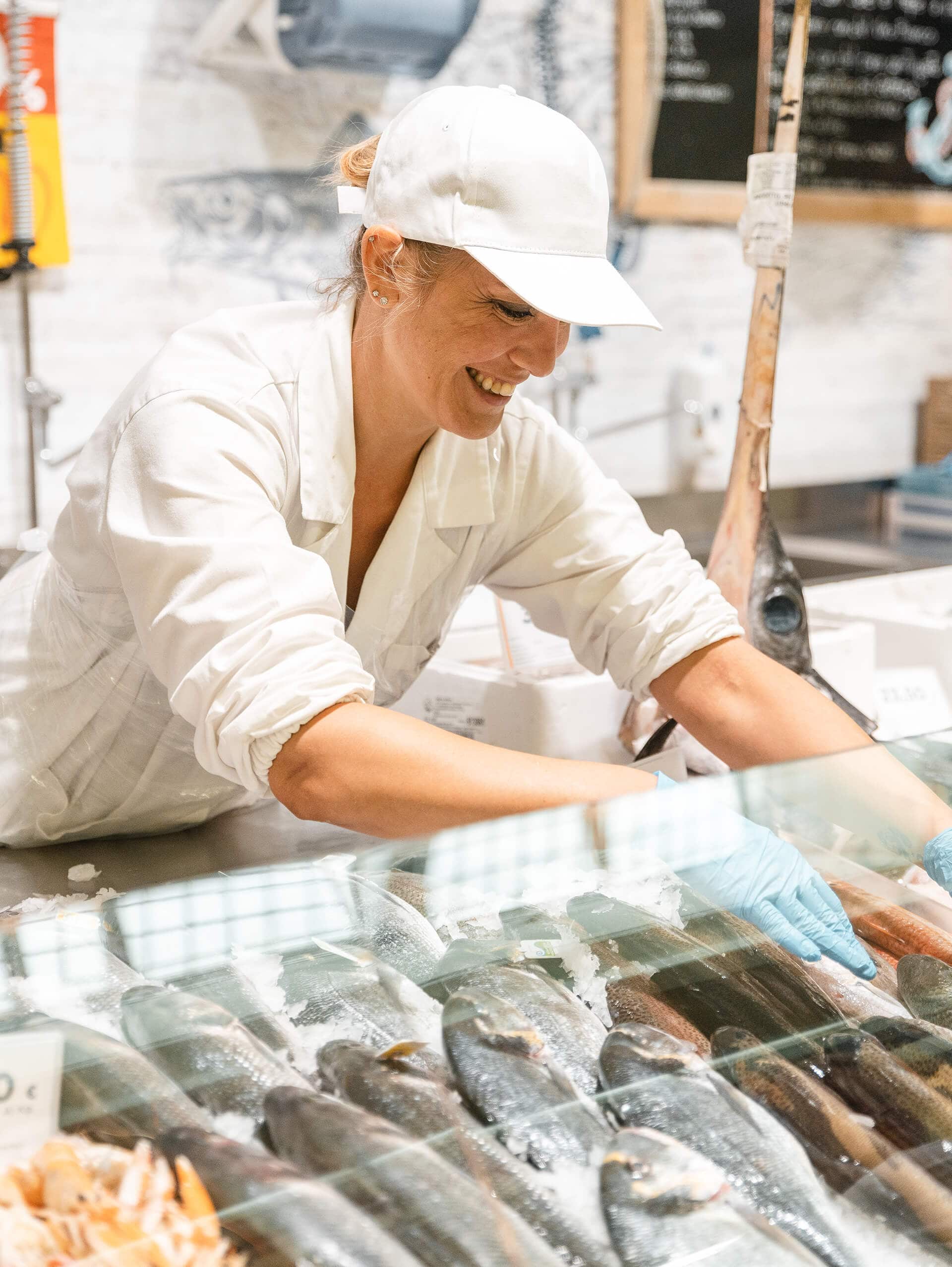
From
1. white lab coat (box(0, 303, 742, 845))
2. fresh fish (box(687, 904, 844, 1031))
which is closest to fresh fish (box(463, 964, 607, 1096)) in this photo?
fresh fish (box(687, 904, 844, 1031))

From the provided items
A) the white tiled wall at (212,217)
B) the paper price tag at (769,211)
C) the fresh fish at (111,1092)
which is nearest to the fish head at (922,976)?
the fresh fish at (111,1092)

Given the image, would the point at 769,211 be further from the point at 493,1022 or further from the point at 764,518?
the point at 493,1022

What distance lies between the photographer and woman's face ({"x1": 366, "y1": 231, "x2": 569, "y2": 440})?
126 centimetres

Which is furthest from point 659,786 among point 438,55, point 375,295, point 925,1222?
point 438,55

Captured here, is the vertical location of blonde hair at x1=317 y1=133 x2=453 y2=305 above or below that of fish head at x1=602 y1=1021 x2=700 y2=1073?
above

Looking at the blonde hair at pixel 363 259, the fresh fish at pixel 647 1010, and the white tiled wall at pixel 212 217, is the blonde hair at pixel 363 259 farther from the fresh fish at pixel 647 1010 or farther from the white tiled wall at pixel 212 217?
the white tiled wall at pixel 212 217

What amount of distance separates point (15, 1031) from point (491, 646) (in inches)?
59.3

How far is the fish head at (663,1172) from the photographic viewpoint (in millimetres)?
668

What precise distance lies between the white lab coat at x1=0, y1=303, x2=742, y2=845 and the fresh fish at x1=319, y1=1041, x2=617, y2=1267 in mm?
416

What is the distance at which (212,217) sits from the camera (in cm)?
299

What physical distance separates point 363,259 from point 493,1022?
88 centimetres

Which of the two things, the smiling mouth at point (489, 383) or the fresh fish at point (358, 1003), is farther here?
the smiling mouth at point (489, 383)

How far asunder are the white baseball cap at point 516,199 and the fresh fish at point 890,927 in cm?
57

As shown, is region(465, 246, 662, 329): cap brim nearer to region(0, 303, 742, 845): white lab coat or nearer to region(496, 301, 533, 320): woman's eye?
region(496, 301, 533, 320): woman's eye
